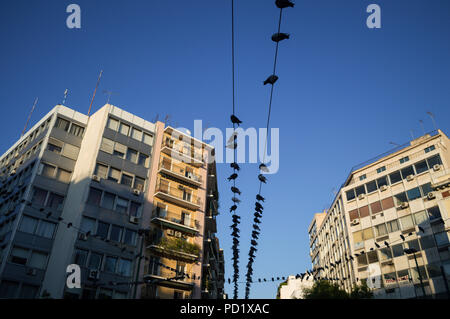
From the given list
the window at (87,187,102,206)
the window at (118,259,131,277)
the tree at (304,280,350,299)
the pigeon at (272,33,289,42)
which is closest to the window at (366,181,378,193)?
the tree at (304,280,350,299)

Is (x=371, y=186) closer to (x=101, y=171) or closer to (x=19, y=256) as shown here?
(x=101, y=171)

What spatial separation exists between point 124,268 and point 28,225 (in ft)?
25.9

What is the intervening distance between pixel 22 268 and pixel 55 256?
230 centimetres

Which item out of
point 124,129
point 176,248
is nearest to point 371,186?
point 176,248

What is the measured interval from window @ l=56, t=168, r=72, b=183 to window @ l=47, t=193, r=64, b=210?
1.58 meters

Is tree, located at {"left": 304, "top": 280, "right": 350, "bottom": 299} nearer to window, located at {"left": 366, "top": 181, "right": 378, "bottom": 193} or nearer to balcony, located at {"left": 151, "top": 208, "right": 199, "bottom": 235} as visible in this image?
window, located at {"left": 366, "top": 181, "right": 378, "bottom": 193}

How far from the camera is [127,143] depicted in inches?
1361

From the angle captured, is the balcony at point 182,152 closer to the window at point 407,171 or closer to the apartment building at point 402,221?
the apartment building at point 402,221

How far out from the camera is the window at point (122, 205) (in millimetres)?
30969

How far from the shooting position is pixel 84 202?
93.9 ft

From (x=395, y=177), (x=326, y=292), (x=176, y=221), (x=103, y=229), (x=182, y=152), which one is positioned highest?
(x=182, y=152)

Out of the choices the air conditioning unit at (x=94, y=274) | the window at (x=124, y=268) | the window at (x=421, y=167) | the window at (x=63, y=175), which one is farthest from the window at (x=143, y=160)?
the window at (x=421, y=167)
